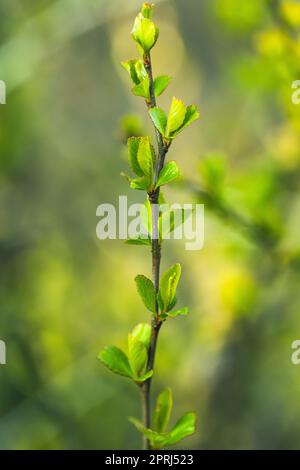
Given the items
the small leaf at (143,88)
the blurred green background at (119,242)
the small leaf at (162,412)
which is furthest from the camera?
the blurred green background at (119,242)

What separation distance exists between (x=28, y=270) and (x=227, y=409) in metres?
0.73

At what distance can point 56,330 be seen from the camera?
1.89 meters

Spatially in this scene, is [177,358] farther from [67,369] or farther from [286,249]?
[286,249]

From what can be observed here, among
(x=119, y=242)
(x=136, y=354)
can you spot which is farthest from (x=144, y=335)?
(x=119, y=242)

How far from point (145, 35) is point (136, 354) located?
0.96 feet

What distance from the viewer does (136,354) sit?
605 mm

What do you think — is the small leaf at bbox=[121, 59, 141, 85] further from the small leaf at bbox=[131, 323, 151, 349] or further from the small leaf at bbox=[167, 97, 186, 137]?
the small leaf at bbox=[131, 323, 151, 349]

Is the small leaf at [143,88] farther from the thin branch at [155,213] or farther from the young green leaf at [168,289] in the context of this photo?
the young green leaf at [168,289]

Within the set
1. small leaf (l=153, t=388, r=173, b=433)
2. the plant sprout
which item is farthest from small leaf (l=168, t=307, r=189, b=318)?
small leaf (l=153, t=388, r=173, b=433)

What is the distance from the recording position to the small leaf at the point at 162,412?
0.65 meters

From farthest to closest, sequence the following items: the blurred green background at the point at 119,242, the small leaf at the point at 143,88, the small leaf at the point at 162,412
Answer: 1. the blurred green background at the point at 119,242
2. the small leaf at the point at 162,412
3. the small leaf at the point at 143,88

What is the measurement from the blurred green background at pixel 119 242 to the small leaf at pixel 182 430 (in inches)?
19.8

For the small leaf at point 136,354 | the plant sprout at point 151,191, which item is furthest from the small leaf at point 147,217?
the small leaf at point 136,354

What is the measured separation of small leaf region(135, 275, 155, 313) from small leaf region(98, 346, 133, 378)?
0.08 m
